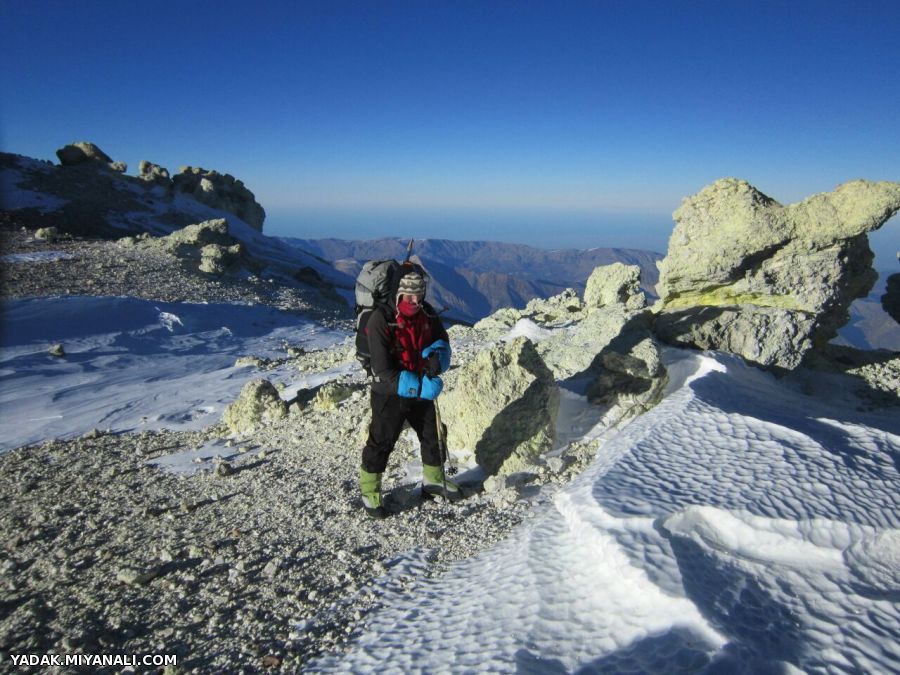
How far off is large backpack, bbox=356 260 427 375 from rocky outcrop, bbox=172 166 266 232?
157ft

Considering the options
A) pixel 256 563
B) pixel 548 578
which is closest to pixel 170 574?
pixel 256 563

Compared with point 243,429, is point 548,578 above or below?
above

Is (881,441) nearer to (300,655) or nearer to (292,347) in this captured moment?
(300,655)

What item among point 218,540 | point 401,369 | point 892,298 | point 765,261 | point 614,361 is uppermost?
point 765,261

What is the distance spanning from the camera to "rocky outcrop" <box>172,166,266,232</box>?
46250 mm

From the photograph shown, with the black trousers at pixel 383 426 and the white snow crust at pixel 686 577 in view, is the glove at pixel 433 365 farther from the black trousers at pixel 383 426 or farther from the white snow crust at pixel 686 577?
the white snow crust at pixel 686 577

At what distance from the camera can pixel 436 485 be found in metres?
5.72

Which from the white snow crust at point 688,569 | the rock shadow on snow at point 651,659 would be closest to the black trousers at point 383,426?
the white snow crust at point 688,569

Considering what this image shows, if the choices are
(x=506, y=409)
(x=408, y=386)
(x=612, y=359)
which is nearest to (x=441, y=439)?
(x=408, y=386)

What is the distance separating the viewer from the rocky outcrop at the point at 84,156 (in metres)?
39.6

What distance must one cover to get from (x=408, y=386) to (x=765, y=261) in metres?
9.20

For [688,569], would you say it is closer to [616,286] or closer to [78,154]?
[616,286]

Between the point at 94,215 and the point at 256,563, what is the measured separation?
3399 cm

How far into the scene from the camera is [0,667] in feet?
10.9
